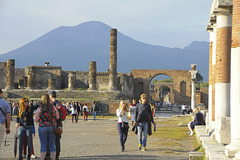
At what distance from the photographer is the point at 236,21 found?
761 cm

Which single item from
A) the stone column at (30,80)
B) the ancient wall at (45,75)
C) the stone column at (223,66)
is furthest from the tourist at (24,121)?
the ancient wall at (45,75)

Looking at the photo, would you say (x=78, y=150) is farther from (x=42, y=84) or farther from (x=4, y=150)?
(x=42, y=84)

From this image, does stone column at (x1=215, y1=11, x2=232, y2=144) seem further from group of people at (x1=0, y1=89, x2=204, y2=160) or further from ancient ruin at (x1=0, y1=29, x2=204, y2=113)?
ancient ruin at (x1=0, y1=29, x2=204, y2=113)

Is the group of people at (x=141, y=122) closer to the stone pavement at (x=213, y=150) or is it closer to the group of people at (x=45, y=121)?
the group of people at (x=45, y=121)

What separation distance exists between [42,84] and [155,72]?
57.0 ft

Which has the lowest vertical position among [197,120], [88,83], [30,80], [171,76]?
[197,120]

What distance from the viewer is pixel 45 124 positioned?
708 cm

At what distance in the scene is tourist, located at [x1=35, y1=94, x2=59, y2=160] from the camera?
7.08 meters

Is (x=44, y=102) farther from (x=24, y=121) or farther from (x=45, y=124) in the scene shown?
(x=24, y=121)

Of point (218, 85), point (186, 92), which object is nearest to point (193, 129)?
point (218, 85)

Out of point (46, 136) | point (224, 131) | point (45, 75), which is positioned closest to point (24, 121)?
point (46, 136)

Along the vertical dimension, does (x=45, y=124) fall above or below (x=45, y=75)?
below

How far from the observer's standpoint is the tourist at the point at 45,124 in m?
7.08

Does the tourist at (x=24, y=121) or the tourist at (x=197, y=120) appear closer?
the tourist at (x=24, y=121)
